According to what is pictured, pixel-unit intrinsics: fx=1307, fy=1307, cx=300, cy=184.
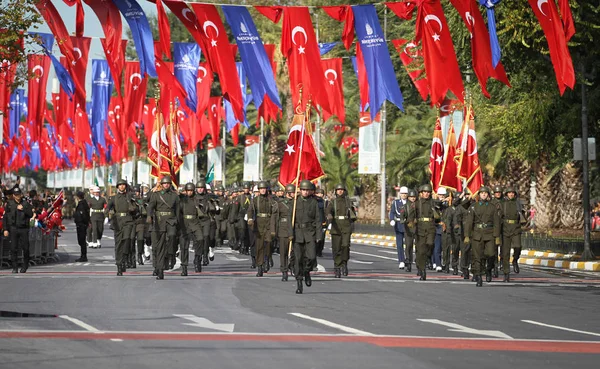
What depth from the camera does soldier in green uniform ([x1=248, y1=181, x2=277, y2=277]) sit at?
27812 millimetres

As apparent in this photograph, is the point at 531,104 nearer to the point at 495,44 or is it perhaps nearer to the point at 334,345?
the point at 495,44

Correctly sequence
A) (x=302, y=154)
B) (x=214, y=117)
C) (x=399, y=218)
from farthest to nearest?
1. (x=214, y=117)
2. (x=399, y=218)
3. (x=302, y=154)

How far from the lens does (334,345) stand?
1393 cm

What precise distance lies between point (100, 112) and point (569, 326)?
1458 inches

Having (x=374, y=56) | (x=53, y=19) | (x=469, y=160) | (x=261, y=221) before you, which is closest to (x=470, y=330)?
→ (x=261, y=221)

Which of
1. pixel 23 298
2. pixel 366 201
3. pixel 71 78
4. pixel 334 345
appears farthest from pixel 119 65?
pixel 366 201

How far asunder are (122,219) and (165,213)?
2.28 meters

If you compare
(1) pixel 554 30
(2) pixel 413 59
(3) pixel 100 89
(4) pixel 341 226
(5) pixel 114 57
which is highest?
(3) pixel 100 89

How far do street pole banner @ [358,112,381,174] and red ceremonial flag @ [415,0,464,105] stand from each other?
56.6ft

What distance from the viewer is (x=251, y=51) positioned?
3638cm

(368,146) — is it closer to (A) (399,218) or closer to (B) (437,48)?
(A) (399,218)

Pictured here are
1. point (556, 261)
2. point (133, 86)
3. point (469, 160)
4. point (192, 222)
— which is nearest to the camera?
point (192, 222)

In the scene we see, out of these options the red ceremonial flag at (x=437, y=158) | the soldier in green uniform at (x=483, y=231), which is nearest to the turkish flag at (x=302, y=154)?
the soldier in green uniform at (x=483, y=231)

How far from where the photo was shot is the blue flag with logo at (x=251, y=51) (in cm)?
3500
